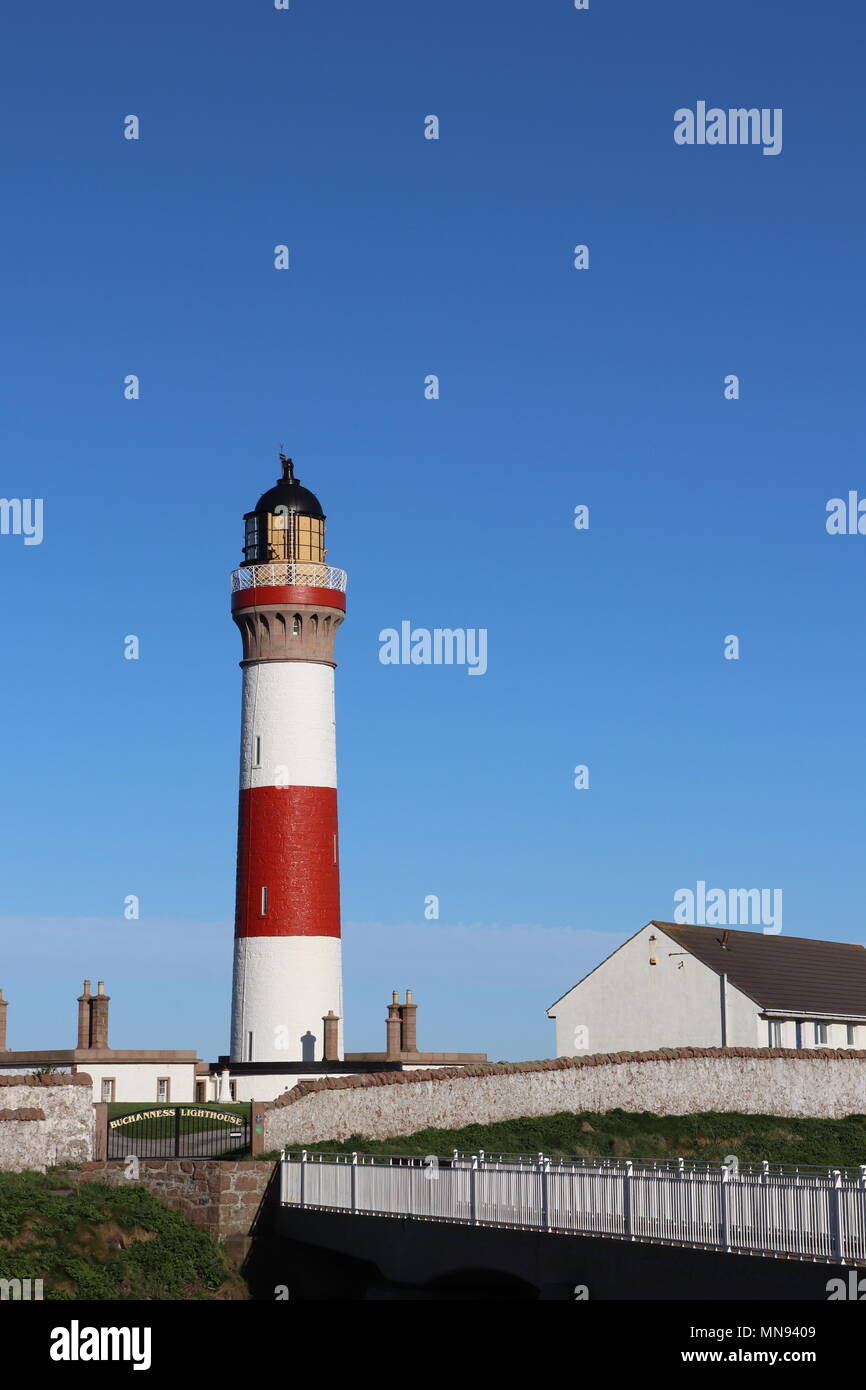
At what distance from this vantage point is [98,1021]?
171ft

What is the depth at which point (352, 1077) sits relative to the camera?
44.4m

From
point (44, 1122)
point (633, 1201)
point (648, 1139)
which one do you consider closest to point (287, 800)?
point (648, 1139)

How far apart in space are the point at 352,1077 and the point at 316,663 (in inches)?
628

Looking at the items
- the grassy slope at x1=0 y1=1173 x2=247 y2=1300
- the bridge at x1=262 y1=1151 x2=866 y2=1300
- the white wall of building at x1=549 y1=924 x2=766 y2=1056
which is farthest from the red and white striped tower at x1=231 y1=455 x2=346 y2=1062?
the bridge at x1=262 y1=1151 x2=866 y2=1300

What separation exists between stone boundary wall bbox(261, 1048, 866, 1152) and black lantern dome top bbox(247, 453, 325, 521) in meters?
20.1

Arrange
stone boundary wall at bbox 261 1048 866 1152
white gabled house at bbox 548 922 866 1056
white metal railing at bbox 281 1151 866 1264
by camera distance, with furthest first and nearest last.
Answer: white gabled house at bbox 548 922 866 1056
stone boundary wall at bbox 261 1048 866 1152
white metal railing at bbox 281 1151 866 1264

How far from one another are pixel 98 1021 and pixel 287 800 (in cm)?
875

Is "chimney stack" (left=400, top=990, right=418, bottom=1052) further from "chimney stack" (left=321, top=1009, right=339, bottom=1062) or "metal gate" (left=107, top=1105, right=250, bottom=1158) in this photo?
"metal gate" (left=107, top=1105, right=250, bottom=1158)

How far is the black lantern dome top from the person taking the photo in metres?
57.4

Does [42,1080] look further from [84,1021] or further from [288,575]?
[288,575]
